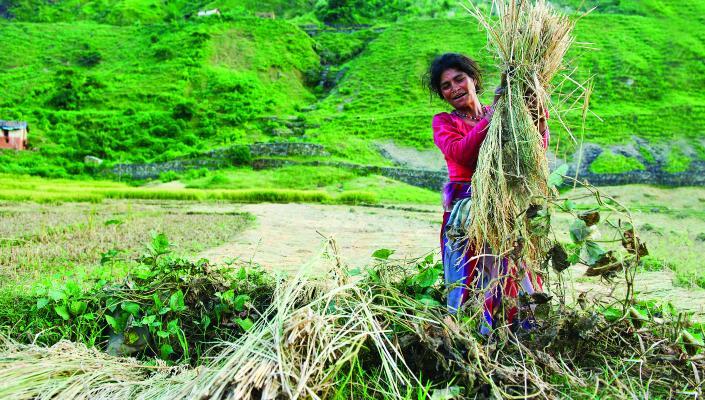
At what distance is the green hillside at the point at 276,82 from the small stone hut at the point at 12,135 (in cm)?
63

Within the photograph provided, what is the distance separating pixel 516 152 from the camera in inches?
77.4

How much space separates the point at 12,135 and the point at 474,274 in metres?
23.9

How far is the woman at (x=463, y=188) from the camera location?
2.04 meters

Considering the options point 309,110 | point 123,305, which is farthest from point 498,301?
point 309,110

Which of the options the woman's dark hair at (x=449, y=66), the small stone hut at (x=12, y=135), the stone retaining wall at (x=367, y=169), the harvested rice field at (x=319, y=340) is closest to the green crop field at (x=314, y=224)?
the harvested rice field at (x=319, y=340)

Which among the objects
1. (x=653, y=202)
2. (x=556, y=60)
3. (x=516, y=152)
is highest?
(x=556, y=60)

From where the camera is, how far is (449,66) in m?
2.33

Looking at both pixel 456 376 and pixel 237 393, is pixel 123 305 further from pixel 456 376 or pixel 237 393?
pixel 456 376

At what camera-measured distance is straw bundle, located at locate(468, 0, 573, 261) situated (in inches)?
76.6

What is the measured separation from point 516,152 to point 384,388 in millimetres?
1024

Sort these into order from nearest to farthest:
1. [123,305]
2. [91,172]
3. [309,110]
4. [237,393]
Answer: [237,393] → [123,305] → [91,172] → [309,110]

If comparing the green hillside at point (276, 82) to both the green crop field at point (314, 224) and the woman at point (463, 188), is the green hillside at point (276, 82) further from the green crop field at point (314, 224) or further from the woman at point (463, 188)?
the woman at point (463, 188)

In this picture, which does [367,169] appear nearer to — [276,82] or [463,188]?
[463,188]

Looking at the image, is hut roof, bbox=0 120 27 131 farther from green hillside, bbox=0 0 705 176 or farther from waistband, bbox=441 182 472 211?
waistband, bbox=441 182 472 211
